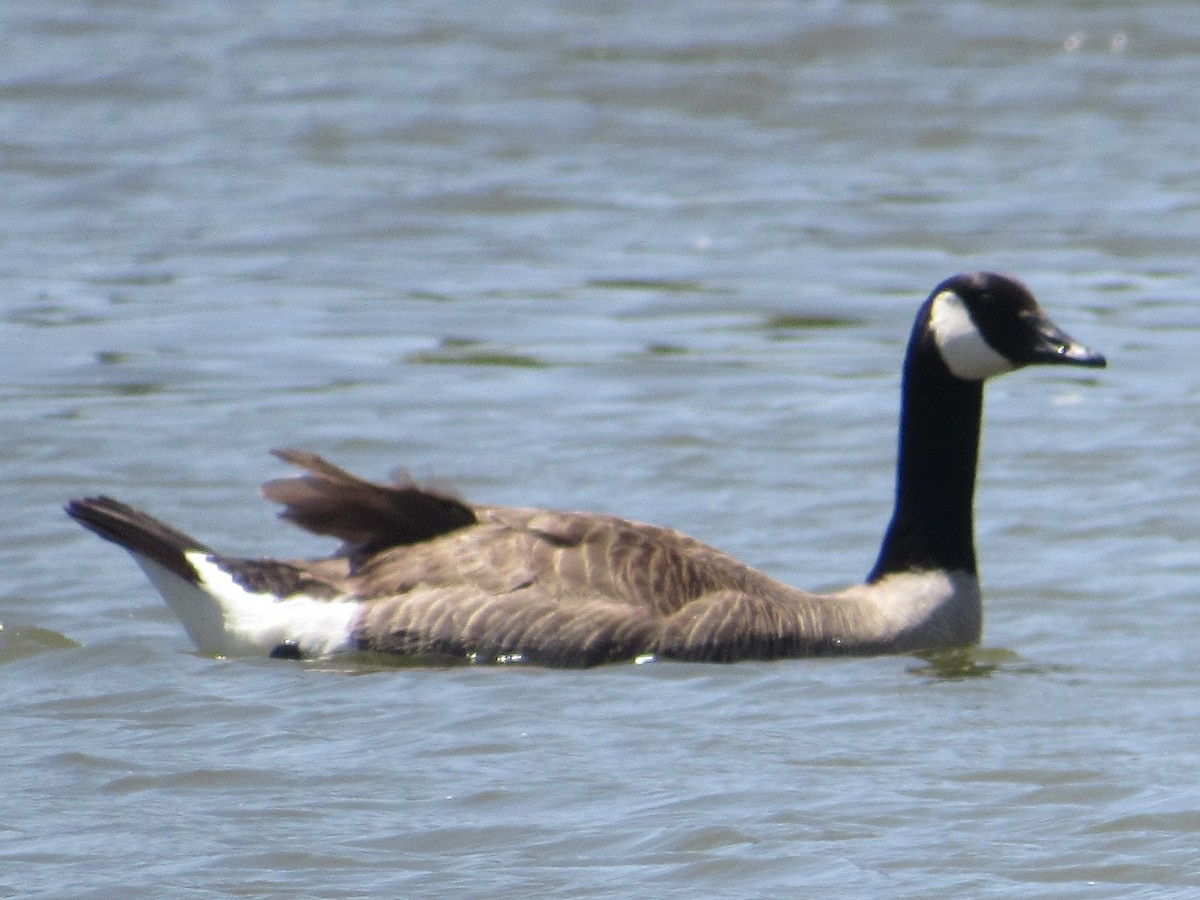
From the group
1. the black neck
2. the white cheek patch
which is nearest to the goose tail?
the black neck

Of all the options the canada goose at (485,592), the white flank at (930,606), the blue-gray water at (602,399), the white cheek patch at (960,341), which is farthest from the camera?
the white cheek patch at (960,341)

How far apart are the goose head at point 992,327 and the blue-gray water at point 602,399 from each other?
1018 mm

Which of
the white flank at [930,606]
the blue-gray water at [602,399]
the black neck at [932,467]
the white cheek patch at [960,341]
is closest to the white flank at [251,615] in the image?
the blue-gray water at [602,399]

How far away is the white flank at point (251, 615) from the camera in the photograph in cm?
880

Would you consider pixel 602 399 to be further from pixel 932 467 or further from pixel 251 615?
pixel 251 615

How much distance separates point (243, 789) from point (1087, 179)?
1275 centimetres

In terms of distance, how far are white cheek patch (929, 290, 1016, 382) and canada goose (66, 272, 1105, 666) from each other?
368mm

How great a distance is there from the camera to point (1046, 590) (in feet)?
32.8

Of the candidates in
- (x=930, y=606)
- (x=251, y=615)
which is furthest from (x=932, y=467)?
(x=251, y=615)

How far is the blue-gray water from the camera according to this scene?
22.3 ft

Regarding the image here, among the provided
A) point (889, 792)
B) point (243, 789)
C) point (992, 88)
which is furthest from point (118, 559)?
point (992, 88)

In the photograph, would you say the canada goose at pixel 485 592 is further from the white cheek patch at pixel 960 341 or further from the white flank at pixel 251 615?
the white cheek patch at pixel 960 341

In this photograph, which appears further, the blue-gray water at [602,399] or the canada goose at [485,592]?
the canada goose at [485,592]

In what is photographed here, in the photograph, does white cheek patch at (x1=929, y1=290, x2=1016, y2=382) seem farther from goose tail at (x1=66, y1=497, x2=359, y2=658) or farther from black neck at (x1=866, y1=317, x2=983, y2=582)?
goose tail at (x1=66, y1=497, x2=359, y2=658)
